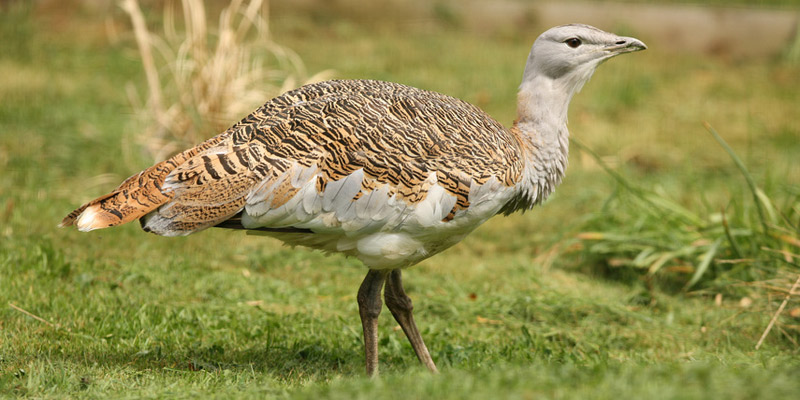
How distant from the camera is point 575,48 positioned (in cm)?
431

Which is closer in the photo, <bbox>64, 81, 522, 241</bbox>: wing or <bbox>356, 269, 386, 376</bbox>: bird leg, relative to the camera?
<bbox>64, 81, 522, 241</bbox>: wing

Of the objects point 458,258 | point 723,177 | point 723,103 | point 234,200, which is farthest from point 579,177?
point 234,200

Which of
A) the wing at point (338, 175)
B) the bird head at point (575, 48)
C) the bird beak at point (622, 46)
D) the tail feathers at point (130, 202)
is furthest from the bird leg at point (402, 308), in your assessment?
the bird beak at point (622, 46)

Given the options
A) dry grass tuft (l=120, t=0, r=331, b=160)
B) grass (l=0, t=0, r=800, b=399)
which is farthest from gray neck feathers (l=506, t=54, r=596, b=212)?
dry grass tuft (l=120, t=0, r=331, b=160)

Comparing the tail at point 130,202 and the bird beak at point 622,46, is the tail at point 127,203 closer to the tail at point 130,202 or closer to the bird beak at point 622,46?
the tail at point 130,202

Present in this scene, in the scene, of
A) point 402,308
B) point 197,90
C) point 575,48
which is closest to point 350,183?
point 402,308

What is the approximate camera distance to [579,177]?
8039 millimetres

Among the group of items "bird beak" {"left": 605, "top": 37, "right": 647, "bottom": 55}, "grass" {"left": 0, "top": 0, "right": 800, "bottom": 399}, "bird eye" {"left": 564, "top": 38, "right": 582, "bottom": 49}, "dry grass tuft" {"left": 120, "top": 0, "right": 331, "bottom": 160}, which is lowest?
"grass" {"left": 0, "top": 0, "right": 800, "bottom": 399}

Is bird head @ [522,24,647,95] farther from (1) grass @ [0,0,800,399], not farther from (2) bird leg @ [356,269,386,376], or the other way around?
(1) grass @ [0,0,800,399]

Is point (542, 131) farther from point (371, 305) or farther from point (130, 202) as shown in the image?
point (130, 202)

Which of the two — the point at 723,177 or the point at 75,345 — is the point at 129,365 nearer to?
the point at 75,345

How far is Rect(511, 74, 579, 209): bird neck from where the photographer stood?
4230 mm

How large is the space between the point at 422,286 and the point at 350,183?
82.6 inches

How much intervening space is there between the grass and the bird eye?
5.09 feet
